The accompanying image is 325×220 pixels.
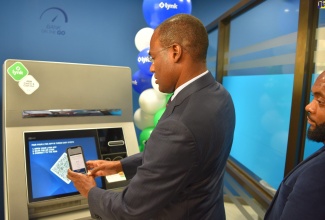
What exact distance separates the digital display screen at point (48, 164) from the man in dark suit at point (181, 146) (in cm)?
37

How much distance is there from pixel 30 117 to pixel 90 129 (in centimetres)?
33

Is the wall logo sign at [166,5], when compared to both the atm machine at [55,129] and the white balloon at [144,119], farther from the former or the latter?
the white balloon at [144,119]

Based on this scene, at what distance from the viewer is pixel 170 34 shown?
0.98 m

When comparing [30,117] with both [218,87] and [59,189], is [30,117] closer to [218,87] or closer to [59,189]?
[59,189]

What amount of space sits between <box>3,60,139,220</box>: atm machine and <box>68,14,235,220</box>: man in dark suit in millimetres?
398

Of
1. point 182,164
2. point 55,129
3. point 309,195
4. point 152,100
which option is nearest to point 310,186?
point 309,195

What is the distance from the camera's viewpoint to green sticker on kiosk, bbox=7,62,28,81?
1452 millimetres

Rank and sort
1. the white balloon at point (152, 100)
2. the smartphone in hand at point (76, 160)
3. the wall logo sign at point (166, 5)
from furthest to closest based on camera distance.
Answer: the white balloon at point (152, 100)
the wall logo sign at point (166, 5)
the smartphone in hand at point (76, 160)

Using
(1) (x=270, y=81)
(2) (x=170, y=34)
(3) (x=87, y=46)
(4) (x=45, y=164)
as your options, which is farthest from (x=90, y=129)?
(3) (x=87, y=46)

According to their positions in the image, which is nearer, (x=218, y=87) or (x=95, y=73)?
(x=218, y=87)

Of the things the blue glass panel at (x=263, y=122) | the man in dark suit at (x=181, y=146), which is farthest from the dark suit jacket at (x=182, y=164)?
the blue glass panel at (x=263, y=122)

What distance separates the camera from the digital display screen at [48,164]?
1.37 metres

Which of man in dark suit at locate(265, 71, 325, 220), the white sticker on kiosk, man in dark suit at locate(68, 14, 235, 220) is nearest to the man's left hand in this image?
man in dark suit at locate(68, 14, 235, 220)

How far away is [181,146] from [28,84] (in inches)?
41.1
